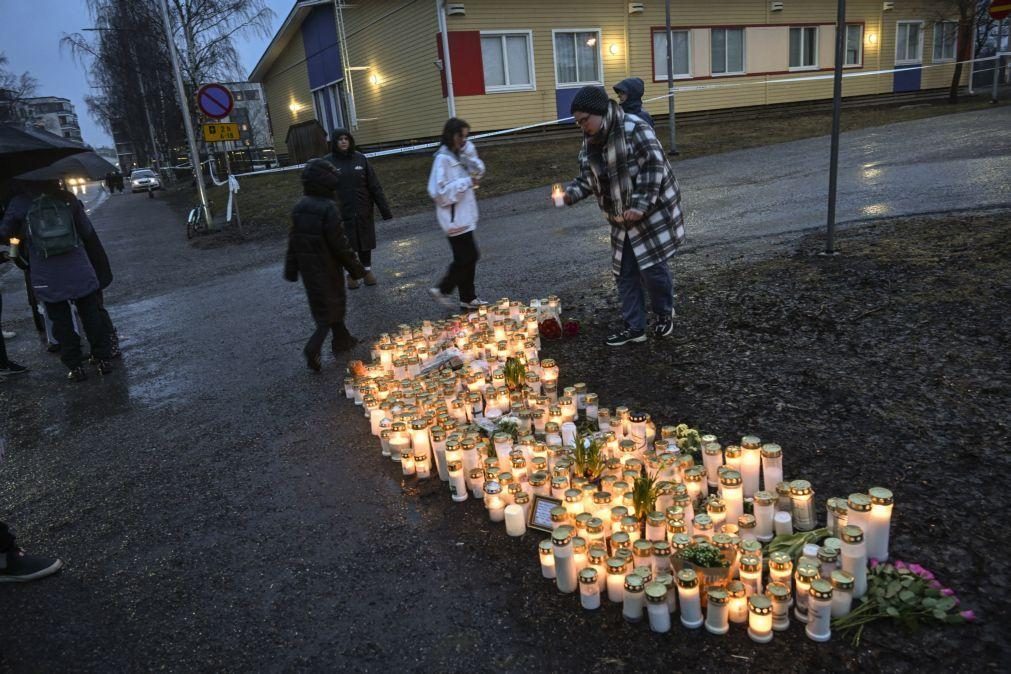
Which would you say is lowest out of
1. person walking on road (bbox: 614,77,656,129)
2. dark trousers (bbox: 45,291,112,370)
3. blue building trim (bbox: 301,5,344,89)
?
dark trousers (bbox: 45,291,112,370)

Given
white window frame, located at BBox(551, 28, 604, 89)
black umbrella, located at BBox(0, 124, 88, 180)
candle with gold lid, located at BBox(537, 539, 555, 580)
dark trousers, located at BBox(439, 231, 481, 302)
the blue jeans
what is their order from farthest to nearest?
white window frame, located at BBox(551, 28, 604, 89), dark trousers, located at BBox(439, 231, 481, 302), the blue jeans, black umbrella, located at BBox(0, 124, 88, 180), candle with gold lid, located at BBox(537, 539, 555, 580)

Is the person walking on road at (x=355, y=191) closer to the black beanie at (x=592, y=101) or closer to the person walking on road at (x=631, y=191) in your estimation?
the person walking on road at (x=631, y=191)

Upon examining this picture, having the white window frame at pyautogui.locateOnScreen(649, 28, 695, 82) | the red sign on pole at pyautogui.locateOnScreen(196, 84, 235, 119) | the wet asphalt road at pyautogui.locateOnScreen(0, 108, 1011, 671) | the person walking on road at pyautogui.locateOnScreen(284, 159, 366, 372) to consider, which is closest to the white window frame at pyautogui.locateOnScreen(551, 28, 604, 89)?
the white window frame at pyautogui.locateOnScreen(649, 28, 695, 82)

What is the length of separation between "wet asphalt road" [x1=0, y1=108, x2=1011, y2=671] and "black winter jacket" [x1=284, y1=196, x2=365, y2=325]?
2.26 ft

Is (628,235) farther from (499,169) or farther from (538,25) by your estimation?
(538,25)

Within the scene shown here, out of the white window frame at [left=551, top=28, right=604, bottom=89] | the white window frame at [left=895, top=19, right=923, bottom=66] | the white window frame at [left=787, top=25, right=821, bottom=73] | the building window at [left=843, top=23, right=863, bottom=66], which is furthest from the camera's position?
the white window frame at [left=895, top=19, right=923, bottom=66]

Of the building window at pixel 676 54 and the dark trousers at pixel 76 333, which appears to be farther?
the building window at pixel 676 54

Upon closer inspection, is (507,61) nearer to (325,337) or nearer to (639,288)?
(325,337)

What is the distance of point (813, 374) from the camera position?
4.65m

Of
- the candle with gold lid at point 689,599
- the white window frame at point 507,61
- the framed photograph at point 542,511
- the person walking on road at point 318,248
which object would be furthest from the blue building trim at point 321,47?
the candle with gold lid at point 689,599

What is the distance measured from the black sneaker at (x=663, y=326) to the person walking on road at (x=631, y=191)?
6 centimetres

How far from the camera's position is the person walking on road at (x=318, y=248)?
613 centimetres

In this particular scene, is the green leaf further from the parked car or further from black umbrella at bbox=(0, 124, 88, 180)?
the parked car

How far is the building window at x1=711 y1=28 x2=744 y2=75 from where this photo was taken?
1043 inches
